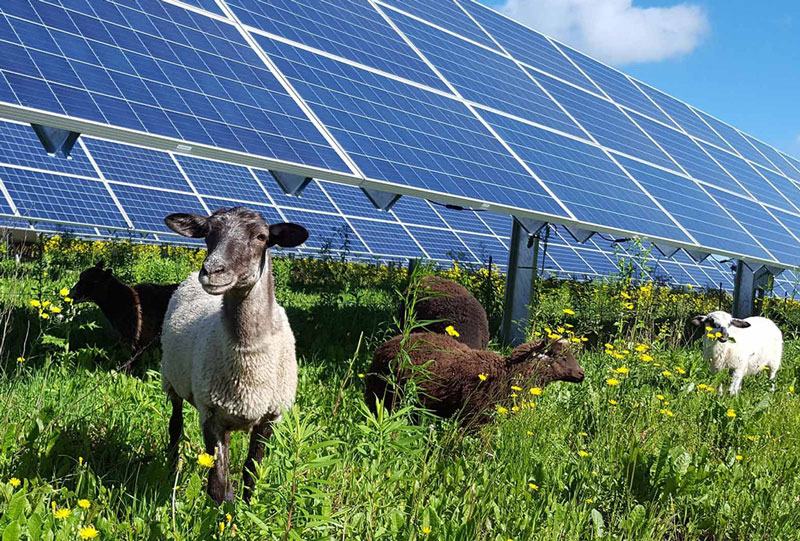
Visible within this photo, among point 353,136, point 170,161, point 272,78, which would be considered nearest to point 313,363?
point 353,136

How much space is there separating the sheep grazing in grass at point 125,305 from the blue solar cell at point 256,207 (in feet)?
24.1

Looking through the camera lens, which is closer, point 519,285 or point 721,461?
point 721,461

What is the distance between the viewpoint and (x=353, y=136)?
25.7 ft

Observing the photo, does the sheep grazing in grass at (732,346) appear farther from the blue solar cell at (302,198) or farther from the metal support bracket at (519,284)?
the blue solar cell at (302,198)

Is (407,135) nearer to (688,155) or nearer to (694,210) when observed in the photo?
(694,210)

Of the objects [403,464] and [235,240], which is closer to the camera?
[235,240]

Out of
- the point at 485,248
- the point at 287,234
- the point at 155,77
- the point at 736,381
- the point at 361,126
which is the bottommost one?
the point at 485,248

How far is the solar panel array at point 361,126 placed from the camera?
6246mm

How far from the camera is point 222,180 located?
648 inches

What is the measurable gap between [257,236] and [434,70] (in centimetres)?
821

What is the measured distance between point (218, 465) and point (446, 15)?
12662 millimetres

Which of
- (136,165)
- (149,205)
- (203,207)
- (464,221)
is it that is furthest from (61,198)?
(464,221)

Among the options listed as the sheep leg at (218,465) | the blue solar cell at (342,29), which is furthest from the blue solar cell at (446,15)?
the sheep leg at (218,465)

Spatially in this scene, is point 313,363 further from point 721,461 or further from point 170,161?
point 170,161
